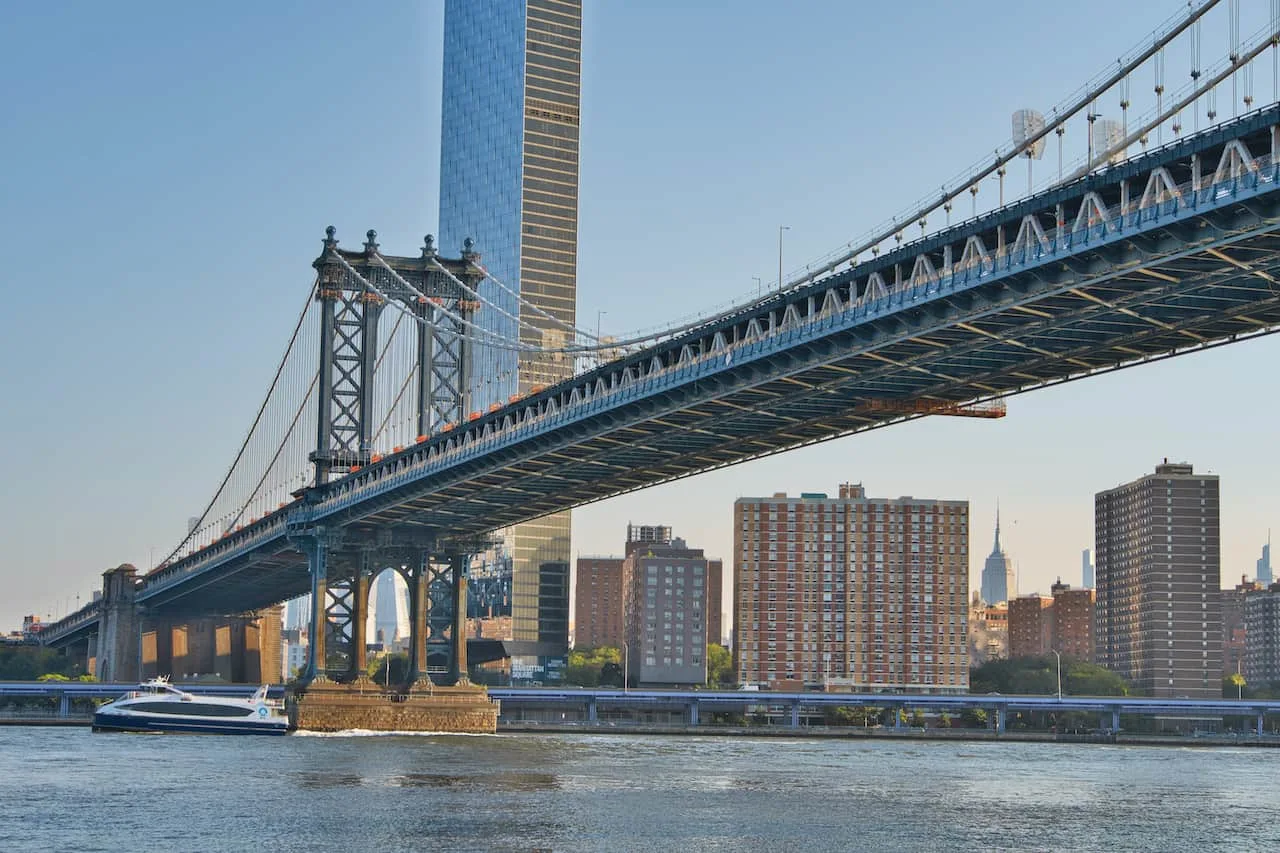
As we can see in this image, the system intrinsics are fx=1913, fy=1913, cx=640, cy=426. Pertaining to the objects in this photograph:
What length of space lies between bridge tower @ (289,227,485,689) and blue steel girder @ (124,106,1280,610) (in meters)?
10.6

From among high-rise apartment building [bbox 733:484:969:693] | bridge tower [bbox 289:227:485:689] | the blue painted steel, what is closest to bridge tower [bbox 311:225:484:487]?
bridge tower [bbox 289:227:485:689]

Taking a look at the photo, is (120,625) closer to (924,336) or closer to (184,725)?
(184,725)

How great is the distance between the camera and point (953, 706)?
151 meters

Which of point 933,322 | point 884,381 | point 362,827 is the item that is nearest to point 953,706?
point 884,381

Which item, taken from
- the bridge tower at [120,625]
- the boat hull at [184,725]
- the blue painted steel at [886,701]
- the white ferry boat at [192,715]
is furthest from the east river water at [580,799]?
the bridge tower at [120,625]

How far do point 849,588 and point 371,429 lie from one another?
92.7 m

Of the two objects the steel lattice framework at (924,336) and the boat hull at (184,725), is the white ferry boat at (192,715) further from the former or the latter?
the steel lattice framework at (924,336)

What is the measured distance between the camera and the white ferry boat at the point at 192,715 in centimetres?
10569

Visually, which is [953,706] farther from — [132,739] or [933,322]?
[933,322]

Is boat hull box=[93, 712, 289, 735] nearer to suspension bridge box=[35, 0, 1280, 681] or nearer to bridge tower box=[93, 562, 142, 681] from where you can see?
suspension bridge box=[35, 0, 1280, 681]

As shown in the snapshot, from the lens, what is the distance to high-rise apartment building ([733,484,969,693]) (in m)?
194

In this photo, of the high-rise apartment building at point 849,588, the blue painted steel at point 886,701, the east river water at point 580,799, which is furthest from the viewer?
the high-rise apartment building at point 849,588

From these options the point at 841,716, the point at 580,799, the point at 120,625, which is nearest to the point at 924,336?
the point at 580,799

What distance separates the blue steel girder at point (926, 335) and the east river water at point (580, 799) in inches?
552
